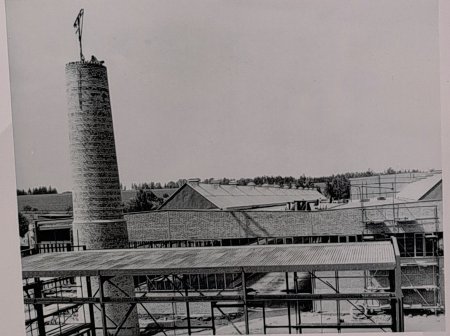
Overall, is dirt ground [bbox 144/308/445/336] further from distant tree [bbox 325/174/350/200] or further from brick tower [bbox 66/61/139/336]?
distant tree [bbox 325/174/350/200]

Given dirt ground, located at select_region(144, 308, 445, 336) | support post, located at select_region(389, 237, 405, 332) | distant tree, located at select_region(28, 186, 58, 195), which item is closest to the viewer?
support post, located at select_region(389, 237, 405, 332)

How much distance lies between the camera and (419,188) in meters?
7.25

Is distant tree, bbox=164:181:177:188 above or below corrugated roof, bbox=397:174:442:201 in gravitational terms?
above

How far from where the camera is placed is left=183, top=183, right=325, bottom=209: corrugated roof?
8203 millimetres

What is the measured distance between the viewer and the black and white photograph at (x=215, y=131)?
6504 mm

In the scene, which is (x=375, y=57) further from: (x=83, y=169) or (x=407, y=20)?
(x=83, y=169)

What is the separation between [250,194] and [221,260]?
7.39 feet

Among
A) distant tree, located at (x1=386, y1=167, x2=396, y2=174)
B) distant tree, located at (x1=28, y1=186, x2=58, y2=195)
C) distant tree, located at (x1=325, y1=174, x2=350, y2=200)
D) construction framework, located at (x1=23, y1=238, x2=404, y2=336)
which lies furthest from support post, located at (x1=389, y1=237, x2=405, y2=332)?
distant tree, located at (x1=28, y1=186, x2=58, y2=195)

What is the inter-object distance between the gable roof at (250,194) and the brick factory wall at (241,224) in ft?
1.57

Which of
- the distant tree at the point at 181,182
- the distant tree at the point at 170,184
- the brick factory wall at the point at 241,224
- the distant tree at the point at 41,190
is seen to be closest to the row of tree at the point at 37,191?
the distant tree at the point at 41,190

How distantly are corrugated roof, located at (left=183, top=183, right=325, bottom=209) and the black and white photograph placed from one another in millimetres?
64

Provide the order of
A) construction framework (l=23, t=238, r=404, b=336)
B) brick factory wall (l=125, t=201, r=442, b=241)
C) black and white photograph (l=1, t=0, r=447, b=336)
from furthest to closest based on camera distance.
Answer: brick factory wall (l=125, t=201, r=442, b=241) < black and white photograph (l=1, t=0, r=447, b=336) < construction framework (l=23, t=238, r=404, b=336)

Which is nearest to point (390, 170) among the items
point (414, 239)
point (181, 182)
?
point (414, 239)

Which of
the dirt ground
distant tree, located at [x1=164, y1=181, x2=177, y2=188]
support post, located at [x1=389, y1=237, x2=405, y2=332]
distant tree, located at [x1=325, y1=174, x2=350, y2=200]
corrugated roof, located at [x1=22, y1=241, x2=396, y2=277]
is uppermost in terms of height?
distant tree, located at [x1=164, y1=181, x2=177, y2=188]
